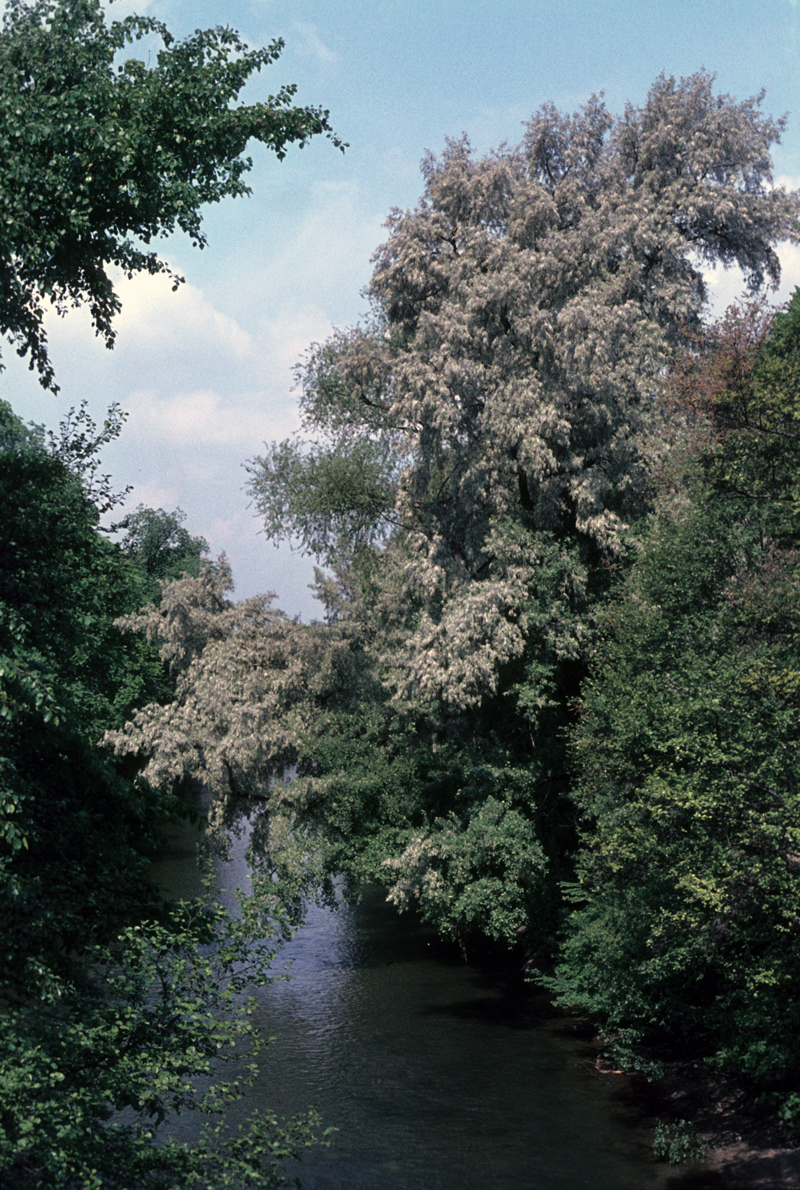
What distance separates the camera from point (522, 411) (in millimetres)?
29281

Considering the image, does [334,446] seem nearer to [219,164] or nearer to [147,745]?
[147,745]

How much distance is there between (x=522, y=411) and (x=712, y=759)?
43.4ft

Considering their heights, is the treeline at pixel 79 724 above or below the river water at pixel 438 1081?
above

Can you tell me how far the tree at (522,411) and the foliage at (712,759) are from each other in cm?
338

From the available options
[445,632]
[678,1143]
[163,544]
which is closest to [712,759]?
[678,1143]

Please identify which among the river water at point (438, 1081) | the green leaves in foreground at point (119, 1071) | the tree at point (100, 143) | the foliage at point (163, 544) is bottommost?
the river water at point (438, 1081)

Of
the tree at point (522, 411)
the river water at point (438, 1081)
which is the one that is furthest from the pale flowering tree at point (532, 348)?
the river water at point (438, 1081)

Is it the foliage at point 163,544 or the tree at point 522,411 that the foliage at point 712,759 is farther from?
the foliage at point 163,544

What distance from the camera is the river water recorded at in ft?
71.2

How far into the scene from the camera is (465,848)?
3027 centimetres

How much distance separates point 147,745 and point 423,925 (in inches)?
576

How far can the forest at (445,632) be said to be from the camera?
1482 cm

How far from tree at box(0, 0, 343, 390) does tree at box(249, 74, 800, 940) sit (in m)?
12.0

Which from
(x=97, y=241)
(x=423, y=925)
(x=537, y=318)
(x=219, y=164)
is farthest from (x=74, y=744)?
(x=423, y=925)
